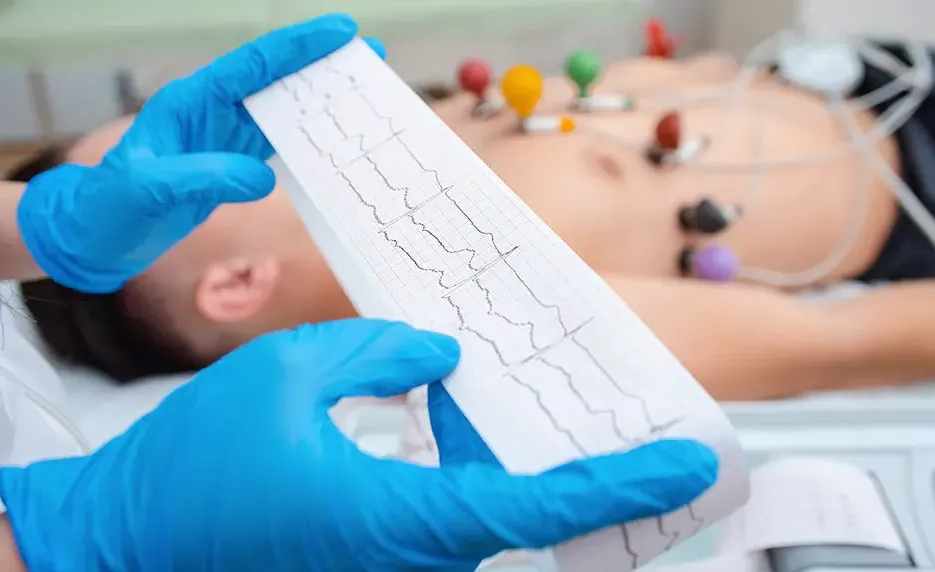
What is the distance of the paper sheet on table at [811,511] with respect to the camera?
75 cm

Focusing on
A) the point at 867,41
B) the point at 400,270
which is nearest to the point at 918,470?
the point at 400,270

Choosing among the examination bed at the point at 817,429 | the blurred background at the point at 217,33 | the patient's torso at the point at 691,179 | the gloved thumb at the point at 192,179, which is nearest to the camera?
the gloved thumb at the point at 192,179

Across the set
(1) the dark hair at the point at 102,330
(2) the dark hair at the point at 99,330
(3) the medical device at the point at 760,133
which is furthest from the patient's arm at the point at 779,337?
(2) the dark hair at the point at 99,330

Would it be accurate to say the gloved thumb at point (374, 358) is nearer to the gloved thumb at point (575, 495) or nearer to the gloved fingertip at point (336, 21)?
the gloved thumb at point (575, 495)

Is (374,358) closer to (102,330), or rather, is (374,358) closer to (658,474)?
(658,474)

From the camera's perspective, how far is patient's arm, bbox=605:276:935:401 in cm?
97

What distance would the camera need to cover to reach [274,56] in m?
0.78

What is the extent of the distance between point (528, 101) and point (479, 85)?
14 centimetres

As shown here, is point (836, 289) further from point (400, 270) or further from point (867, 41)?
point (400, 270)

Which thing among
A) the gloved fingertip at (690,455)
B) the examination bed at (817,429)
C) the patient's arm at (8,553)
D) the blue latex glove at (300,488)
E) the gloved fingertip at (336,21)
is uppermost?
the gloved fingertip at (336,21)

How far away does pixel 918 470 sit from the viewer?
2.80ft

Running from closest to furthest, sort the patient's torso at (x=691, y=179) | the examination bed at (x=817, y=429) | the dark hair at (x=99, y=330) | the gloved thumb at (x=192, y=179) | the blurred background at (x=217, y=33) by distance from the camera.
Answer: the gloved thumb at (x=192, y=179) < the examination bed at (x=817, y=429) < the dark hair at (x=99, y=330) < the patient's torso at (x=691, y=179) < the blurred background at (x=217, y=33)

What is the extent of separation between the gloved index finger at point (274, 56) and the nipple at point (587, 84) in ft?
1.68

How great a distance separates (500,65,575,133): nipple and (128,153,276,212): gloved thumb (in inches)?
20.1
